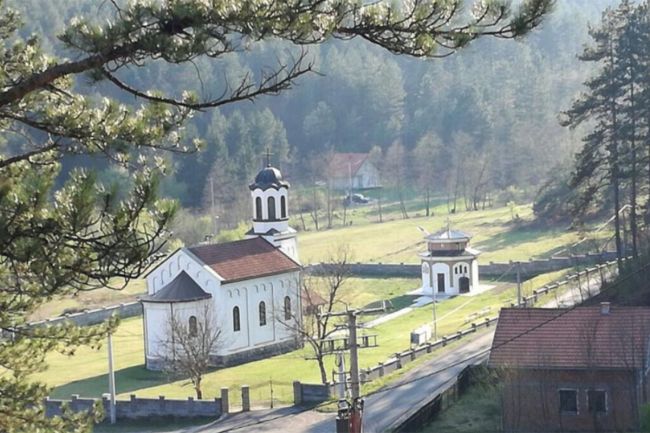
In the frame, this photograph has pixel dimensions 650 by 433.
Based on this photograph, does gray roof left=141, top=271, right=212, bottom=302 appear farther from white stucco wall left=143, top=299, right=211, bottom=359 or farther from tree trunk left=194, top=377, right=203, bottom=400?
tree trunk left=194, top=377, right=203, bottom=400

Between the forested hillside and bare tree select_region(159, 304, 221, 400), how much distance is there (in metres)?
34.8

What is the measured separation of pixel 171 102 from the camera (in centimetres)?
999

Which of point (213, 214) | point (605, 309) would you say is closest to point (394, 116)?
point (213, 214)

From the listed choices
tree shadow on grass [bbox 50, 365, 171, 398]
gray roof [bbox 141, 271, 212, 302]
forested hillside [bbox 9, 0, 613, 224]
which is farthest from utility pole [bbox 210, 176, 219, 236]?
tree shadow on grass [bbox 50, 365, 171, 398]

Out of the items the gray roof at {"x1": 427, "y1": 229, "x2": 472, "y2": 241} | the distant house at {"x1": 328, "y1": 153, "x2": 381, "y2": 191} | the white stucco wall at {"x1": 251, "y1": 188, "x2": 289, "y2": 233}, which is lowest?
the gray roof at {"x1": 427, "y1": 229, "x2": 472, "y2": 241}

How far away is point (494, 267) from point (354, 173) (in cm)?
3853

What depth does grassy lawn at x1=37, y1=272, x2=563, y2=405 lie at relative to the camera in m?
31.3

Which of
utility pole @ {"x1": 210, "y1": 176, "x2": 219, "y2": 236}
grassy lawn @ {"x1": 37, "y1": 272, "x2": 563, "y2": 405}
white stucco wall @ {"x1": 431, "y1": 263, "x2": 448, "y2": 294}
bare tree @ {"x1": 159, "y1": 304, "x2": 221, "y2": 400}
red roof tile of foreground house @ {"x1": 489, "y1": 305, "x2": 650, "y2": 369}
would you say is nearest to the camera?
red roof tile of foreground house @ {"x1": 489, "y1": 305, "x2": 650, "y2": 369}

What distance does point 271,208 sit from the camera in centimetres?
3947

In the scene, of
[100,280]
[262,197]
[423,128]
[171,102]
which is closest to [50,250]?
[100,280]

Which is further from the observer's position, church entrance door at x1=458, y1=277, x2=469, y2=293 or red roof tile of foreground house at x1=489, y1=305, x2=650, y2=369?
church entrance door at x1=458, y1=277, x2=469, y2=293

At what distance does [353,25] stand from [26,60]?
3546 mm

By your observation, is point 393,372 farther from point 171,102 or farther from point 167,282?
point 171,102

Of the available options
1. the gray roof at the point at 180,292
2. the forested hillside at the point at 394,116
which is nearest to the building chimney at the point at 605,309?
the gray roof at the point at 180,292
